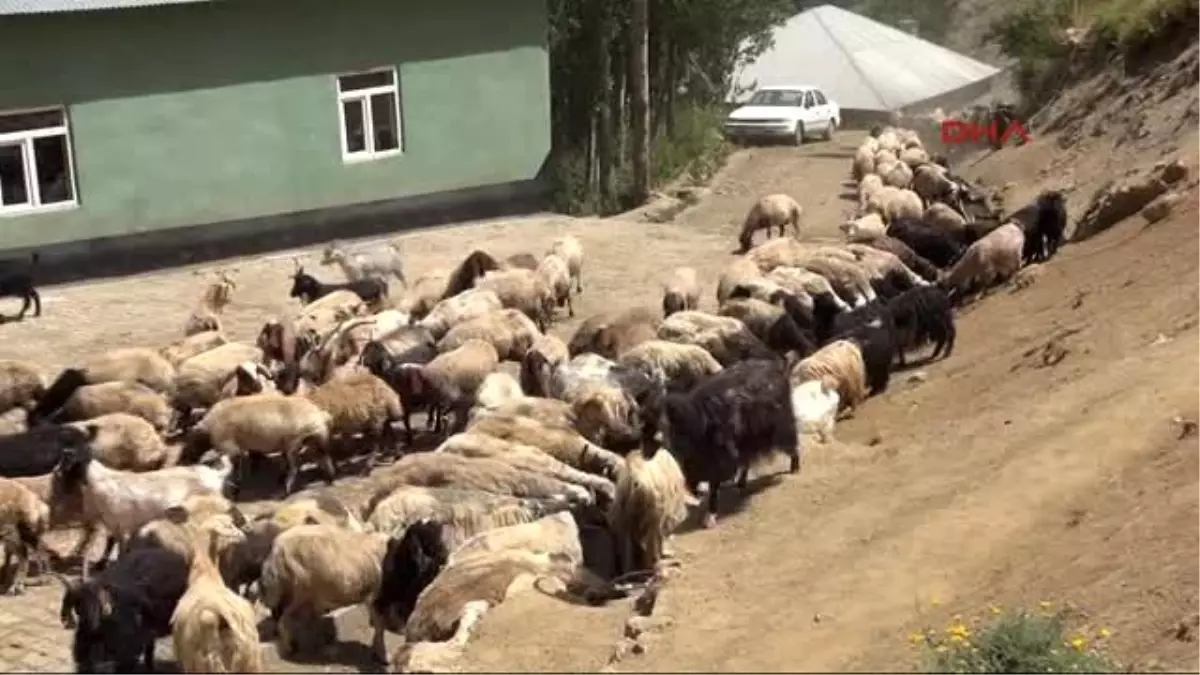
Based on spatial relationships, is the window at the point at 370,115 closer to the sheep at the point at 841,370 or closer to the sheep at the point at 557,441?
the sheep at the point at 841,370

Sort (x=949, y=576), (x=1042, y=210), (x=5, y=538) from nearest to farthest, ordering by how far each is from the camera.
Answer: (x=949, y=576), (x=5, y=538), (x=1042, y=210)

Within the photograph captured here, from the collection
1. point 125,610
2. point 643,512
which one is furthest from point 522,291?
point 125,610

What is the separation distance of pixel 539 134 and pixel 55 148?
7819 mm

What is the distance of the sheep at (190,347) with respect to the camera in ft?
51.5

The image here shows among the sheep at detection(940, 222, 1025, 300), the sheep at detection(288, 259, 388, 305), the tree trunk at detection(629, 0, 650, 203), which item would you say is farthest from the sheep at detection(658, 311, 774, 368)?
the tree trunk at detection(629, 0, 650, 203)

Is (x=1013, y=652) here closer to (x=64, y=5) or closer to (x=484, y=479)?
(x=484, y=479)

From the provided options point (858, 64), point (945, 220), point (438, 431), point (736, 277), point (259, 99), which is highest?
point (259, 99)

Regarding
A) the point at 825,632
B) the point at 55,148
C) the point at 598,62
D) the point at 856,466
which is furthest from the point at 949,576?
the point at 598,62

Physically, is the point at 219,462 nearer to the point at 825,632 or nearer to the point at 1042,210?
the point at 825,632

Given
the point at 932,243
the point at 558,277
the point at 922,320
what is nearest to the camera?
the point at 922,320

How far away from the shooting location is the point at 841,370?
48.7ft

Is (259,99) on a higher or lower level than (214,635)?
higher

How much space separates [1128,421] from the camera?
492 inches

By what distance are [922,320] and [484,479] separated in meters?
6.37
